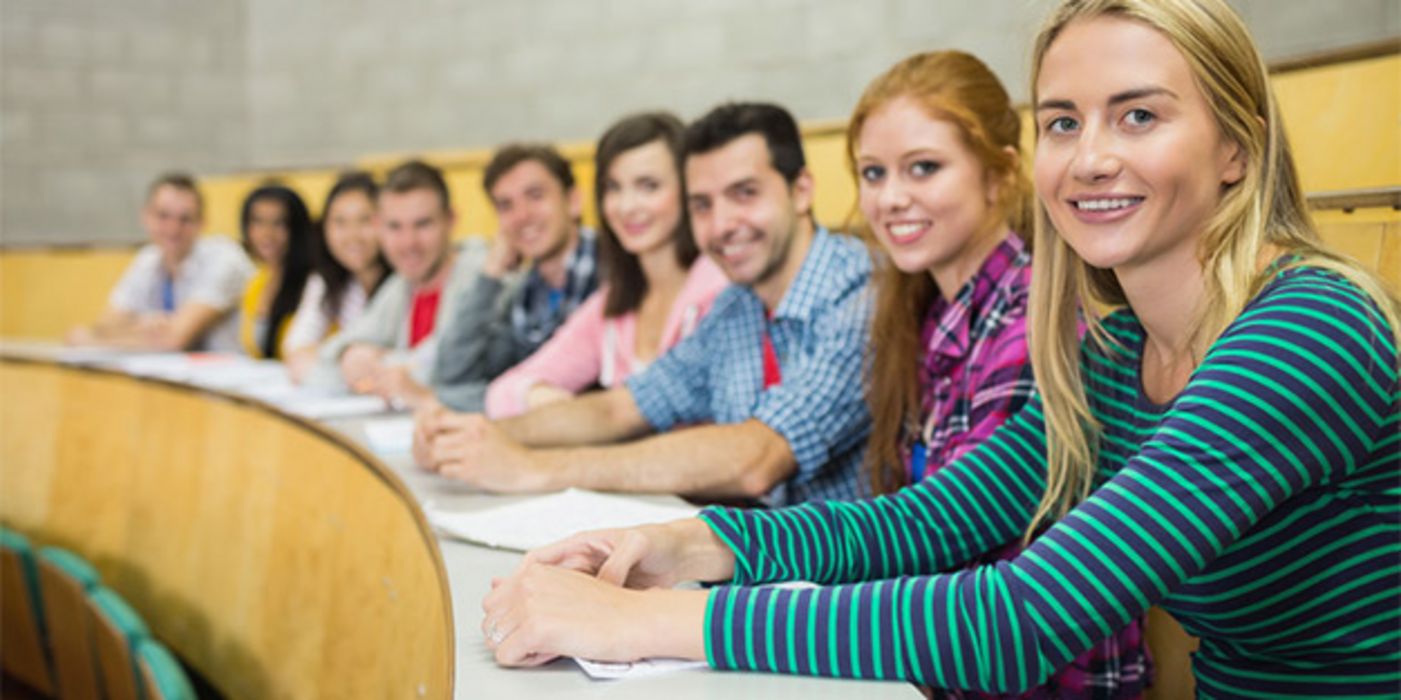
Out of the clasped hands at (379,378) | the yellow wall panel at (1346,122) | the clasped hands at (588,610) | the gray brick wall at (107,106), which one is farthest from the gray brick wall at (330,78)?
the clasped hands at (588,610)

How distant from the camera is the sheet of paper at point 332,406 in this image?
2580 mm

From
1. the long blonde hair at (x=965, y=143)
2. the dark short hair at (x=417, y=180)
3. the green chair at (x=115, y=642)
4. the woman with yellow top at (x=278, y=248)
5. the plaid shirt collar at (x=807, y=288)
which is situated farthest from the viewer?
the woman with yellow top at (x=278, y=248)

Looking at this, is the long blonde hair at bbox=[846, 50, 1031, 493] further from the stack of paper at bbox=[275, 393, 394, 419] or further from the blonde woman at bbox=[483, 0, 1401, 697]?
the stack of paper at bbox=[275, 393, 394, 419]

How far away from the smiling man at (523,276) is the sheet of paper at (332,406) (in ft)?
0.62

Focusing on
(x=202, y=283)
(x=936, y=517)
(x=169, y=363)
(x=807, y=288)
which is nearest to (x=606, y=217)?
(x=807, y=288)

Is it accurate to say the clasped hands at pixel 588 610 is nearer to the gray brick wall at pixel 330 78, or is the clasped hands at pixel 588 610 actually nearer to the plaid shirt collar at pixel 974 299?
the plaid shirt collar at pixel 974 299

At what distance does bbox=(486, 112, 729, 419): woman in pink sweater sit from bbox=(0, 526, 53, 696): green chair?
1.40 meters

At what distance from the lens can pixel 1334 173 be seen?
1.63 m

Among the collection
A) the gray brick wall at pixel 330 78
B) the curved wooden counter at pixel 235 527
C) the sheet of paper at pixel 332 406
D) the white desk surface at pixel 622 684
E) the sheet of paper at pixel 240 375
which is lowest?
the curved wooden counter at pixel 235 527

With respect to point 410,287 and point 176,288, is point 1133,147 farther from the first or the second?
point 176,288

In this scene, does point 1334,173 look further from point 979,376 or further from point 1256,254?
point 1256,254

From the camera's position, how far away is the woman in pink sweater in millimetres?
2545

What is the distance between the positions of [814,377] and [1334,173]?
0.74 m

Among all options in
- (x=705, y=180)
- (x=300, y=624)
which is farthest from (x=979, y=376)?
(x=300, y=624)
